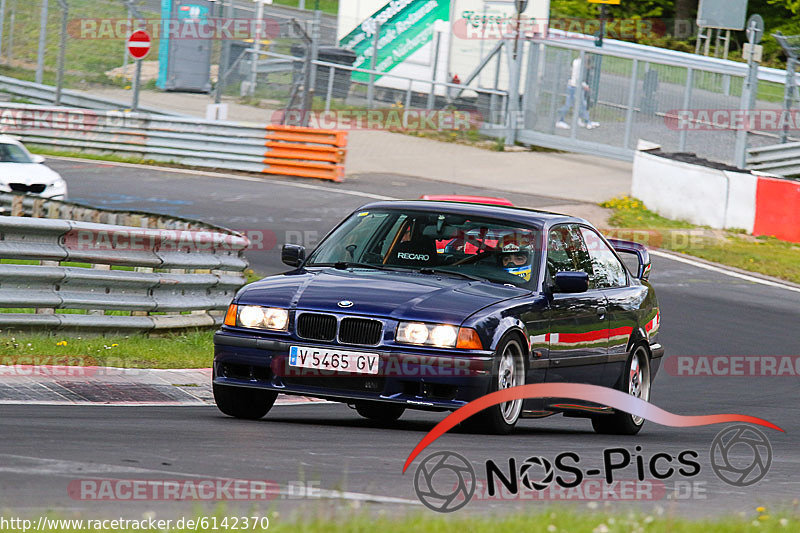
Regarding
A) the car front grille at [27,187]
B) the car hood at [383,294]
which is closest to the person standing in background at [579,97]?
the car front grille at [27,187]

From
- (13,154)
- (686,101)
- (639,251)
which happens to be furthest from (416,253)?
(686,101)

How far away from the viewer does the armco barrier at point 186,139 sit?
27359 millimetres

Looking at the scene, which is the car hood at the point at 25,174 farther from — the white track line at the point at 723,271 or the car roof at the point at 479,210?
the car roof at the point at 479,210

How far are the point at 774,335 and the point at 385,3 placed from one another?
2367 centimetres

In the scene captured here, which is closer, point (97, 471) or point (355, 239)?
point (97, 471)

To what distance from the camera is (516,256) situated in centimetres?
872

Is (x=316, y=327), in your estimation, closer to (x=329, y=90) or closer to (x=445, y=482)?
(x=445, y=482)

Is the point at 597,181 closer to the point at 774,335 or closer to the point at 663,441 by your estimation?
the point at 774,335

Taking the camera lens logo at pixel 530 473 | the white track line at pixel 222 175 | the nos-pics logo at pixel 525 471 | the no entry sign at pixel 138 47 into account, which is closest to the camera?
the nos-pics logo at pixel 525 471

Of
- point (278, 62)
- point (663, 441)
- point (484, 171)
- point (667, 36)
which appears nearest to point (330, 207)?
point (484, 171)

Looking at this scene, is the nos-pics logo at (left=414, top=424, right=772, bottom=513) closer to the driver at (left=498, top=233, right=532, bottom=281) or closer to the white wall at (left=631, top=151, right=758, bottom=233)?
the driver at (left=498, top=233, right=532, bottom=281)

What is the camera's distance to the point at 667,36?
48000mm

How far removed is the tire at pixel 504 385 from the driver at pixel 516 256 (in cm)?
70

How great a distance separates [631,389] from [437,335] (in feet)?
8.58
